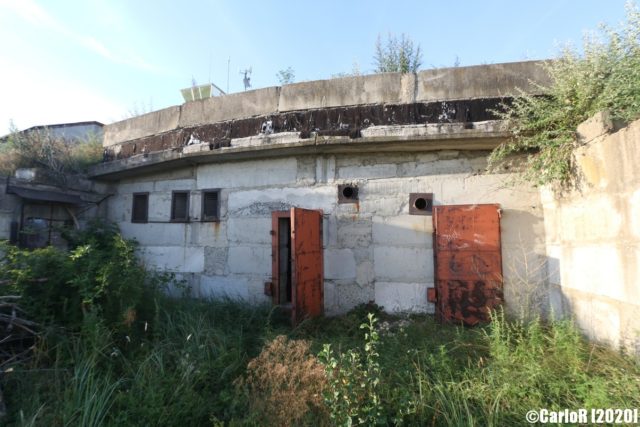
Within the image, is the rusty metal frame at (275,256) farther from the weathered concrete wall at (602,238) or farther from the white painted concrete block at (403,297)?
the weathered concrete wall at (602,238)

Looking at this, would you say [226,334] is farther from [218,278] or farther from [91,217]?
[91,217]

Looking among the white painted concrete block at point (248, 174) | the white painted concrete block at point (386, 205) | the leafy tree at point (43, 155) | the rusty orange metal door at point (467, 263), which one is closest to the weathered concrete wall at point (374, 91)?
the white painted concrete block at point (248, 174)

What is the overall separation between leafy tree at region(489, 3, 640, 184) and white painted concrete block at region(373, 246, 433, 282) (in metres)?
1.59

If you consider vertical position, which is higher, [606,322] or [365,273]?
[365,273]

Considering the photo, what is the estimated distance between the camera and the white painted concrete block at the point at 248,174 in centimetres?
521

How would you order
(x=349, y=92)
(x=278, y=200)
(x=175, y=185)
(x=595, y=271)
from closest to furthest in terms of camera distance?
(x=595, y=271) < (x=349, y=92) < (x=278, y=200) < (x=175, y=185)

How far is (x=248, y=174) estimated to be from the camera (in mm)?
5434

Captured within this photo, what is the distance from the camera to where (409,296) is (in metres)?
4.58

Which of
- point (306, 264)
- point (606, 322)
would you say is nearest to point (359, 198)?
point (306, 264)

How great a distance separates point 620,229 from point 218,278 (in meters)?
5.15

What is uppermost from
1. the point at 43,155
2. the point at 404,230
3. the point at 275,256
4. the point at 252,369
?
the point at 43,155

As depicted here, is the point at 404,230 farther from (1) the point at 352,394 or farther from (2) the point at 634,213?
(1) the point at 352,394

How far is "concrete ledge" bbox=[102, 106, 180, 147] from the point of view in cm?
622

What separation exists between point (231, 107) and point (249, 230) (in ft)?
7.15
